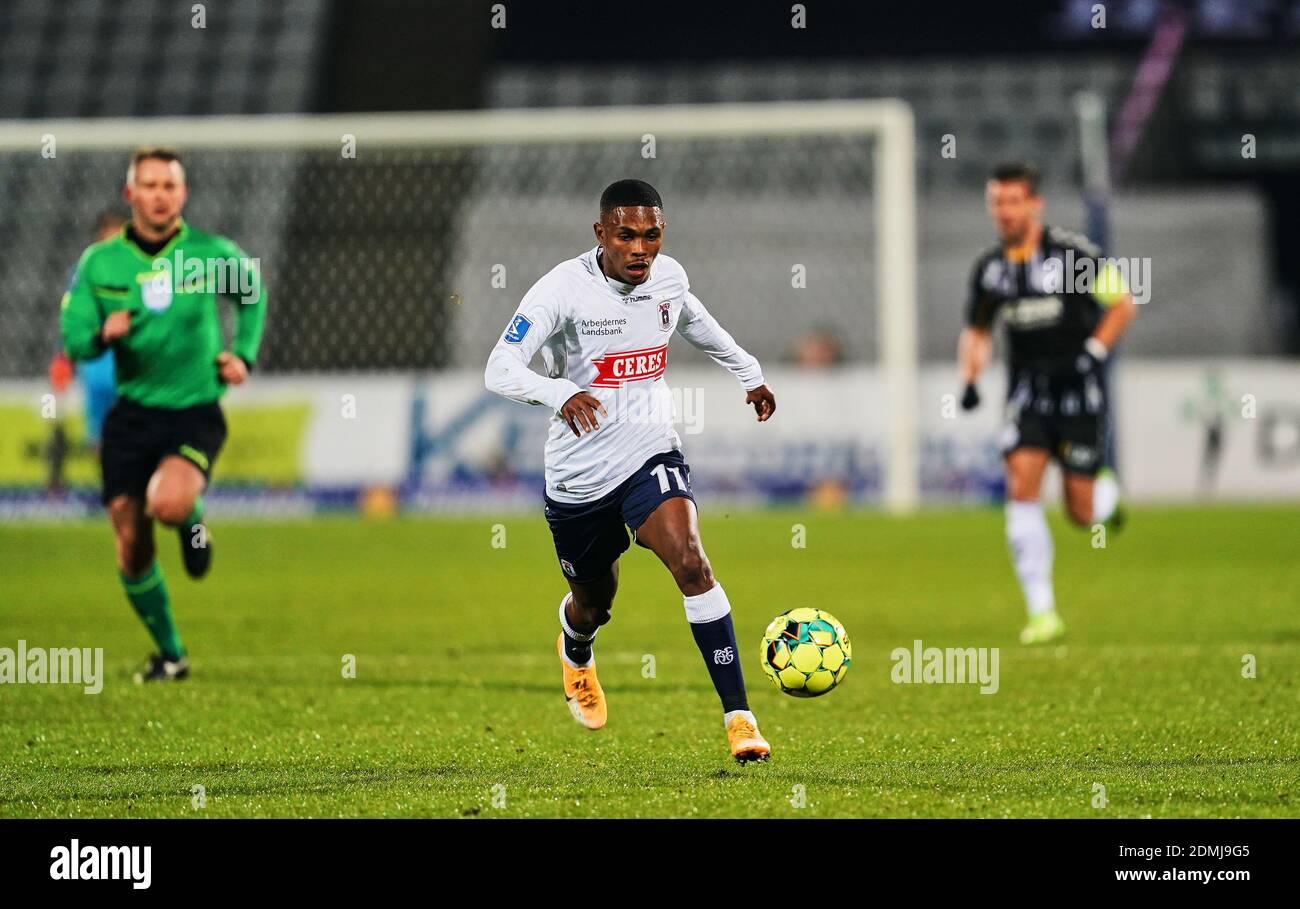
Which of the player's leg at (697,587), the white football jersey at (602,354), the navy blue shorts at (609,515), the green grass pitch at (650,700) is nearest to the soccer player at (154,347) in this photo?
the green grass pitch at (650,700)

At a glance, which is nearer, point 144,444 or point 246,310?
point 144,444

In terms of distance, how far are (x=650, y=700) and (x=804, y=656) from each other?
1.61 m

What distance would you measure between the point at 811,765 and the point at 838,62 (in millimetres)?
23798

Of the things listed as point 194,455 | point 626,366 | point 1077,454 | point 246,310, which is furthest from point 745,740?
point 1077,454

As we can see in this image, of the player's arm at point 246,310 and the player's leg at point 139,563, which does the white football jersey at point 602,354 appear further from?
the player's leg at point 139,563

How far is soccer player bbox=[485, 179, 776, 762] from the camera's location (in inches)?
226

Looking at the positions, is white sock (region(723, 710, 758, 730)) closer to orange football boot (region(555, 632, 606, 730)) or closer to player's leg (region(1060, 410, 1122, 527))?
orange football boot (region(555, 632, 606, 730))

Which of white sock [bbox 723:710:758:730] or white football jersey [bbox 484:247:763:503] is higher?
white football jersey [bbox 484:247:763:503]

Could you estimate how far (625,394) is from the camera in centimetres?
604

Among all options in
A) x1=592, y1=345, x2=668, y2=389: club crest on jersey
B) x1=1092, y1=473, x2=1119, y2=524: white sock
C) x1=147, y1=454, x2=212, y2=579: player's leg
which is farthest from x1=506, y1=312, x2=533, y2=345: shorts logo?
x1=1092, y1=473, x2=1119, y2=524: white sock

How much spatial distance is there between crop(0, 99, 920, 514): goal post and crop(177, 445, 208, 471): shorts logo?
8.06m

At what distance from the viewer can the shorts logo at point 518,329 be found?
227 inches

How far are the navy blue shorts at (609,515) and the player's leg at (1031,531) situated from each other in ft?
13.7

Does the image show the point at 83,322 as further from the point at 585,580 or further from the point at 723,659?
the point at 723,659
